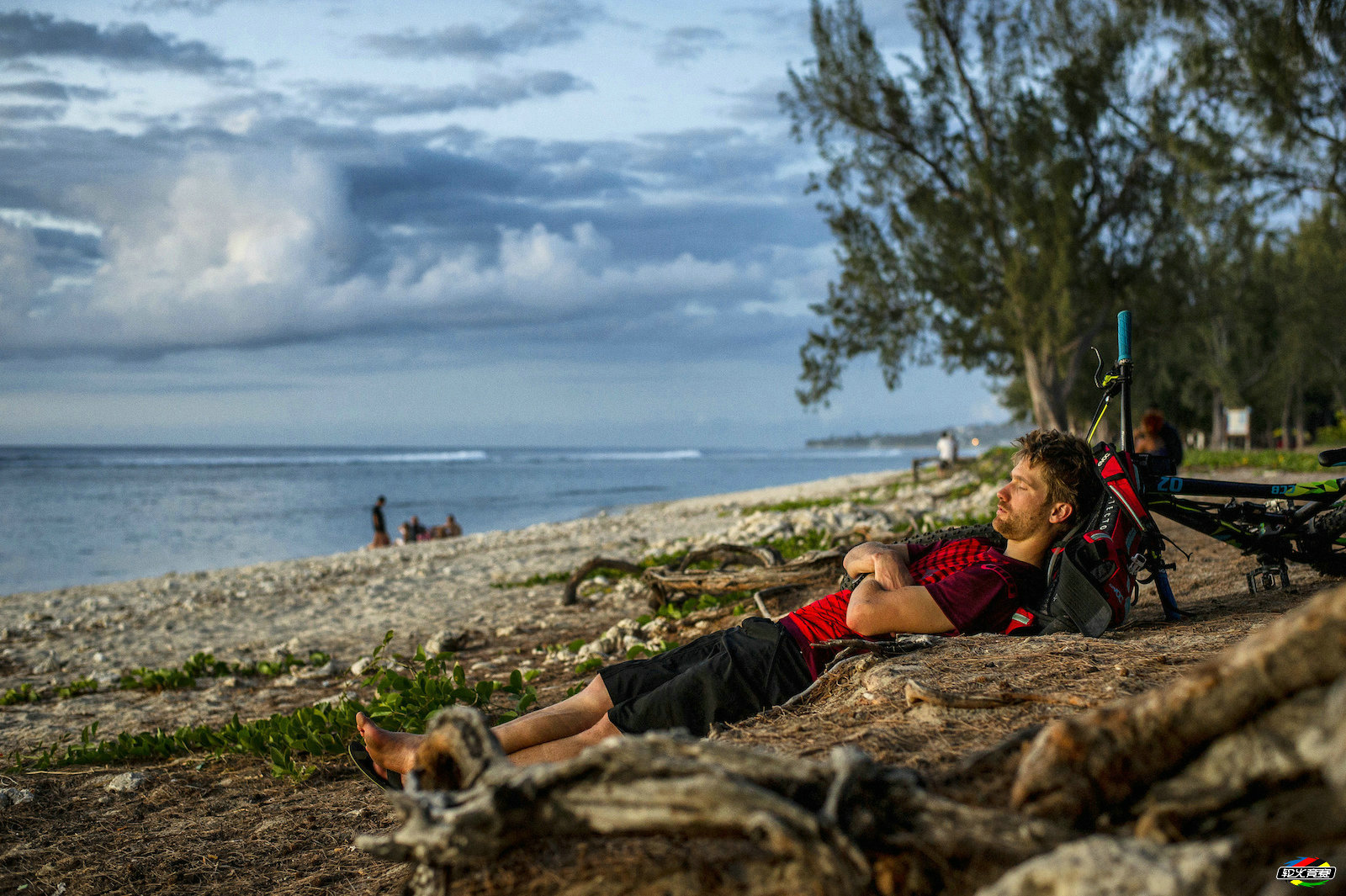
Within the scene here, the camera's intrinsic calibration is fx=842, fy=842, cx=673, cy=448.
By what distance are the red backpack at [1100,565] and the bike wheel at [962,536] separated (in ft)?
1.36

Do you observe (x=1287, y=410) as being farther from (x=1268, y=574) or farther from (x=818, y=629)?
(x=818, y=629)

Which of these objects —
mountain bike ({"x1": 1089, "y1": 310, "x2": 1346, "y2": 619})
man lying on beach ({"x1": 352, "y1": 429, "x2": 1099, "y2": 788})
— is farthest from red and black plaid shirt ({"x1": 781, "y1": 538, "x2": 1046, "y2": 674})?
mountain bike ({"x1": 1089, "y1": 310, "x2": 1346, "y2": 619})

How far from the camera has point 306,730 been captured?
179 inches

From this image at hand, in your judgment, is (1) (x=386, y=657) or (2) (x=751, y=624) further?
(1) (x=386, y=657)

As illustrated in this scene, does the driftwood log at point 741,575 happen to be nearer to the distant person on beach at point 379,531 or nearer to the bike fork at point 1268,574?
the bike fork at point 1268,574

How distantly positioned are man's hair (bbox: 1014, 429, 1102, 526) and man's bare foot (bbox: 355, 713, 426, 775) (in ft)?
10.1

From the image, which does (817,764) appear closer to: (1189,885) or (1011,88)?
(1189,885)

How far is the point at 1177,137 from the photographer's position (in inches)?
702

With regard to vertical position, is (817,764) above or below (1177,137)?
below

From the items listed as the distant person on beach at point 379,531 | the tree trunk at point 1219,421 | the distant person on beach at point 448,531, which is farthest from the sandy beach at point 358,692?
the tree trunk at point 1219,421

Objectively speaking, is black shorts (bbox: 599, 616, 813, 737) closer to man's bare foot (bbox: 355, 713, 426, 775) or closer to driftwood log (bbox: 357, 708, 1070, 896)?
man's bare foot (bbox: 355, 713, 426, 775)

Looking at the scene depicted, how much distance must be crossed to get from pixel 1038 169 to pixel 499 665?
20.5 metres

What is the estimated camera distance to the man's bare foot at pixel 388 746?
3348 millimetres

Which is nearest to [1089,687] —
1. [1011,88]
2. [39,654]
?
[39,654]
